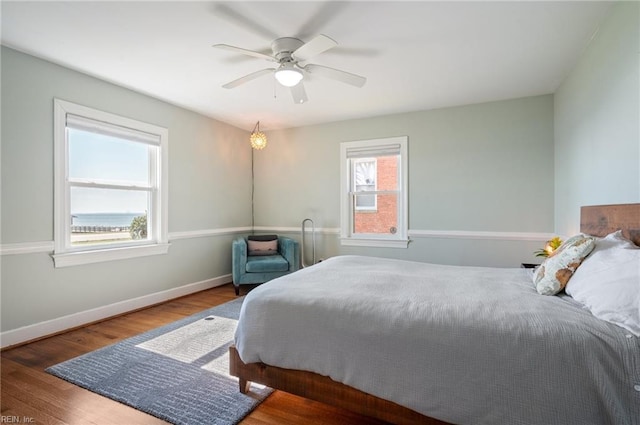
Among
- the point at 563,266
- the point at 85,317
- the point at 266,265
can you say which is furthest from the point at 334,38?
the point at 85,317

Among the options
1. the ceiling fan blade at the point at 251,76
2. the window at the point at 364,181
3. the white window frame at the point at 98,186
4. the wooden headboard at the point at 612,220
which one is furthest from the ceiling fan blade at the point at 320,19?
the window at the point at 364,181

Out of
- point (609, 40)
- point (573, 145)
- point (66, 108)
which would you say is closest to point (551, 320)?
point (609, 40)

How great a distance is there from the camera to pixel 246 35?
2.45 m

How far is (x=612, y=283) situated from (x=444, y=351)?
0.80 metres

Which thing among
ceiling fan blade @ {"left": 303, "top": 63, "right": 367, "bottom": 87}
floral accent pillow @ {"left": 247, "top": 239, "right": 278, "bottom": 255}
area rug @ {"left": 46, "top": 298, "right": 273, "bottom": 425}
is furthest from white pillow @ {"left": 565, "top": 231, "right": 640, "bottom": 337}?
floral accent pillow @ {"left": 247, "top": 239, "right": 278, "bottom": 255}

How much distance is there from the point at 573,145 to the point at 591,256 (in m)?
1.87

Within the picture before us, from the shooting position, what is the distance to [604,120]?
2.29 meters

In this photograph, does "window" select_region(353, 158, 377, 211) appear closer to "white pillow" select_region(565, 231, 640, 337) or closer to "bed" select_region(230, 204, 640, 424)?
"bed" select_region(230, 204, 640, 424)

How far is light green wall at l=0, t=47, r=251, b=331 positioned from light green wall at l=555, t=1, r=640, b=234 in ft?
14.2

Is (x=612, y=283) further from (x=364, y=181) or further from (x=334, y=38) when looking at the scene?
(x=364, y=181)

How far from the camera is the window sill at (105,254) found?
9.78 ft

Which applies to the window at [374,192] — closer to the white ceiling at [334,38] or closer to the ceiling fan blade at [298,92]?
the white ceiling at [334,38]

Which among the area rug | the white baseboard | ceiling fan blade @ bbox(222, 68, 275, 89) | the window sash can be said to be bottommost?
the area rug

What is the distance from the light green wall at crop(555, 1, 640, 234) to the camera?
1909mm
